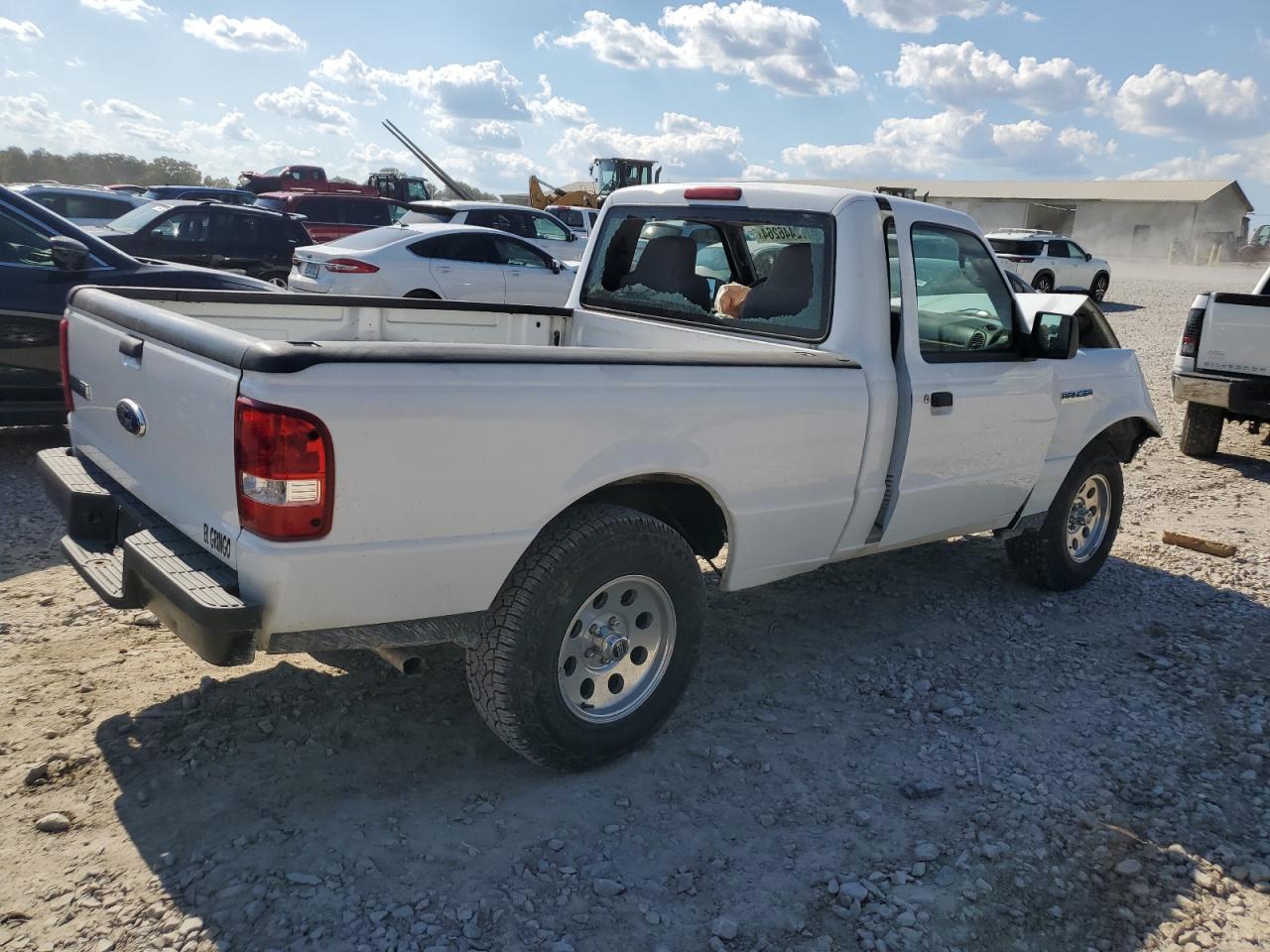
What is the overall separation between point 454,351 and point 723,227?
246 cm

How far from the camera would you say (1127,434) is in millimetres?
5758

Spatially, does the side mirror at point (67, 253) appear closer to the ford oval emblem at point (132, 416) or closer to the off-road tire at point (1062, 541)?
the ford oval emblem at point (132, 416)

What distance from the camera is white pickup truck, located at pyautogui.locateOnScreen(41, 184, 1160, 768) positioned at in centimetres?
269

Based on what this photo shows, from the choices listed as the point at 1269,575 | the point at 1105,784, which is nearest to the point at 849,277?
the point at 1105,784

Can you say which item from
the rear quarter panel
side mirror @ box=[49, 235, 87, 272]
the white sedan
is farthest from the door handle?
the white sedan

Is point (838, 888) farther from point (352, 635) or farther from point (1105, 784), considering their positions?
point (352, 635)

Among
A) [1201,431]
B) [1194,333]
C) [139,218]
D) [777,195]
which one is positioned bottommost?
[1201,431]

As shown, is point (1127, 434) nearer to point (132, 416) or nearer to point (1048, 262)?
point (132, 416)

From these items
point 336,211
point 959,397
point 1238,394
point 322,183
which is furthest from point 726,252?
point 322,183

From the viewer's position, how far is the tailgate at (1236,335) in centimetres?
841

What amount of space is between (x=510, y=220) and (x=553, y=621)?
14.1 meters

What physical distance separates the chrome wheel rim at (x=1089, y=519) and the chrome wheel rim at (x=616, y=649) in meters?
3.01

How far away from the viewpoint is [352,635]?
283cm

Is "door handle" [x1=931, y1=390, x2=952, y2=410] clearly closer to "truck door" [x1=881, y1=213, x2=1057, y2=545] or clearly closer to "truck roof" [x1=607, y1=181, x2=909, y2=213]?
"truck door" [x1=881, y1=213, x2=1057, y2=545]
